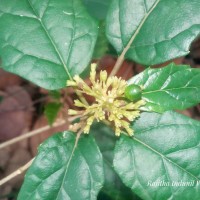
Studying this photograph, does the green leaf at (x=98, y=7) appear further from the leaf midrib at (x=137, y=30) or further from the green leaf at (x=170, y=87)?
the green leaf at (x=170, y=87)

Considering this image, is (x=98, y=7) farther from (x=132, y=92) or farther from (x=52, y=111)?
(x=132, y=92)

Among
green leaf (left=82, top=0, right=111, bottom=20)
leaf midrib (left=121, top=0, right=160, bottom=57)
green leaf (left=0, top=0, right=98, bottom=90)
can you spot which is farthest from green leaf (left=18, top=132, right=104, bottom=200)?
green leaf (left=82, top=0, right=111, bottom=20)

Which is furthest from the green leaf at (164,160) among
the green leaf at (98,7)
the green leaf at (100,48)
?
the green leaf at (98,7)

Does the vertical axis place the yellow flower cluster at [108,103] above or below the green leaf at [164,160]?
above

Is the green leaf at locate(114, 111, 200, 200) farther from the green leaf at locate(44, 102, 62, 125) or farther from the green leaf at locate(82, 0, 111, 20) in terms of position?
the green leaf at locate(82, 0, 111, 20)

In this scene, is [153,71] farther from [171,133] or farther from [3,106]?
[3,106]

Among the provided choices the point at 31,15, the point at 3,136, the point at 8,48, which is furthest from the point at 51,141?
the point at 3,136

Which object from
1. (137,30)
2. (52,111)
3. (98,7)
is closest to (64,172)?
(137,30)
